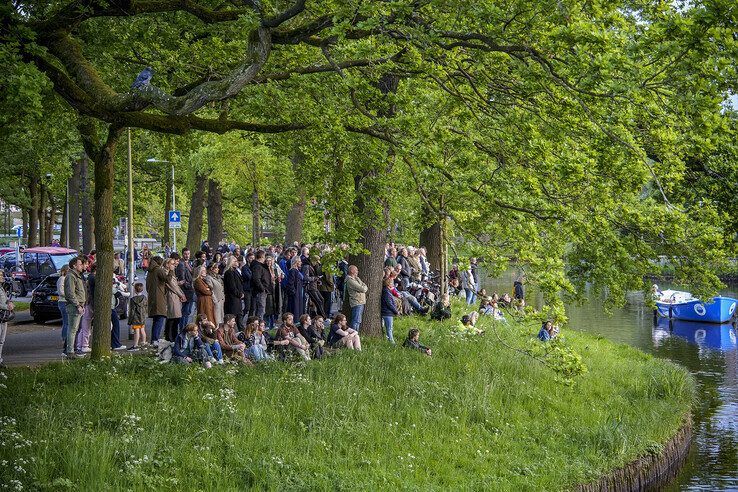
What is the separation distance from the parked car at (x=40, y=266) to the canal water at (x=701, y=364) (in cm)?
1627

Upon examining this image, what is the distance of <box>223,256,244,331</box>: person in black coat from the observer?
18.3 meters

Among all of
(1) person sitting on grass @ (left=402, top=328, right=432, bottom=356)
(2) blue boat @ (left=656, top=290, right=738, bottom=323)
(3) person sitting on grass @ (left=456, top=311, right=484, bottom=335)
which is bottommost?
(2) blue boat @ (left=656, top=290, right=738, bottom=323)

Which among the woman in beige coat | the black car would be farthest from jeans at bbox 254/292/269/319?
the black car

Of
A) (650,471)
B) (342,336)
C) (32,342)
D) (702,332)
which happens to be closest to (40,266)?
(32,342)

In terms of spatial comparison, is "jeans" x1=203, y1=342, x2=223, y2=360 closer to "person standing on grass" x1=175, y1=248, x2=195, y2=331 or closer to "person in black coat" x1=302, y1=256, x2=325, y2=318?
"person standing on grass" x1=175, y1=248, x2=195, y2=331

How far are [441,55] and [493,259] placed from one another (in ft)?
10.8

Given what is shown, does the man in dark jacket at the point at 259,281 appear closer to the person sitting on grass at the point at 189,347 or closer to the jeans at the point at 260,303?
the jeans at the point at 260,303

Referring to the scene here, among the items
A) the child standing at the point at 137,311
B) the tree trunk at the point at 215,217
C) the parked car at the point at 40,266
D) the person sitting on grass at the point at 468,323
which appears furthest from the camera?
the tree trunk at the point at 215,217

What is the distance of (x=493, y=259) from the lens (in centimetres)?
1378

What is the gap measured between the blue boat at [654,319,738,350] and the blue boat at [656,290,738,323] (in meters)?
0.31

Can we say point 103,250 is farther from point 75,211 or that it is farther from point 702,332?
point 702,332

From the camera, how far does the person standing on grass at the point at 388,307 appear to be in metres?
18.3

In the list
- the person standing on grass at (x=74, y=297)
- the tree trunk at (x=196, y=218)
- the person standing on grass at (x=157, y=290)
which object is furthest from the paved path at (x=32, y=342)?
the tree trunk at (x=196, y=218)

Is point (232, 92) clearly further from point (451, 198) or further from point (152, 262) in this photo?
point (152, 262)
